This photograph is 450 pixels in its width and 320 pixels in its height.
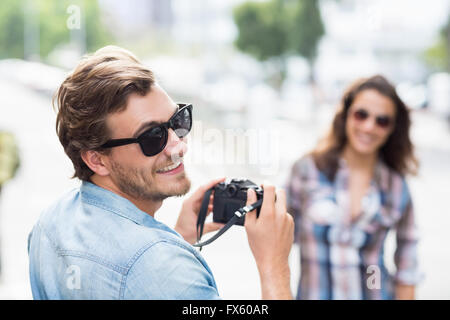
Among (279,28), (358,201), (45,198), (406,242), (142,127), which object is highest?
(279,28)

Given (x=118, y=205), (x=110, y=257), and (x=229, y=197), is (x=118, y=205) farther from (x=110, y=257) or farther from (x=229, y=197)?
(x=229, y=197)

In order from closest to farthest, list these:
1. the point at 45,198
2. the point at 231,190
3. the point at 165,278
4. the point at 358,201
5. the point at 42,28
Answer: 1. the point at 165,278
2. the point at 231,190
3. the point at 358,201
4. the point at 42,28
5. the point at 45,198

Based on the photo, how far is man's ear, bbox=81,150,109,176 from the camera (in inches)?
40.6

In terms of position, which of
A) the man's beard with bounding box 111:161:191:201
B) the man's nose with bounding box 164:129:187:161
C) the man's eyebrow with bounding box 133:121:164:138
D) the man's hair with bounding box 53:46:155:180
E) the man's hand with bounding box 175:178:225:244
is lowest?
the man's hand with bounding box 175:178:225:244

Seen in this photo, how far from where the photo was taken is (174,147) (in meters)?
1.03

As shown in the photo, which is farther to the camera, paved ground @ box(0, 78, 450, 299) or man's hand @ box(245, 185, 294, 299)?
paved ground @ box(0, 78, 450, 299)

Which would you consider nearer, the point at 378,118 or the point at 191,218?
the point at 191,218

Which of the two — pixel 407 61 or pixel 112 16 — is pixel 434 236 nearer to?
pixel 407 61

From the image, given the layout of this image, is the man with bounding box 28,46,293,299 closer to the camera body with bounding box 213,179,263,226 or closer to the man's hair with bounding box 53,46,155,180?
the man's hair with bounding box 53,46,155,180

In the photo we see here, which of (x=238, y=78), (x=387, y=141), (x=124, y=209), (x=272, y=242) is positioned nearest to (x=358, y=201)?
(x=387, y=141)

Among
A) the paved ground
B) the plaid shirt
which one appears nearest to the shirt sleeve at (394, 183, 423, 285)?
the plaid shirt

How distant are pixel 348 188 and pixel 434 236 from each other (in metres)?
3.29

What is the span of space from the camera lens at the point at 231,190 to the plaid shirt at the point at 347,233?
90cm

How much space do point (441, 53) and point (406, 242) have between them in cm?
540
